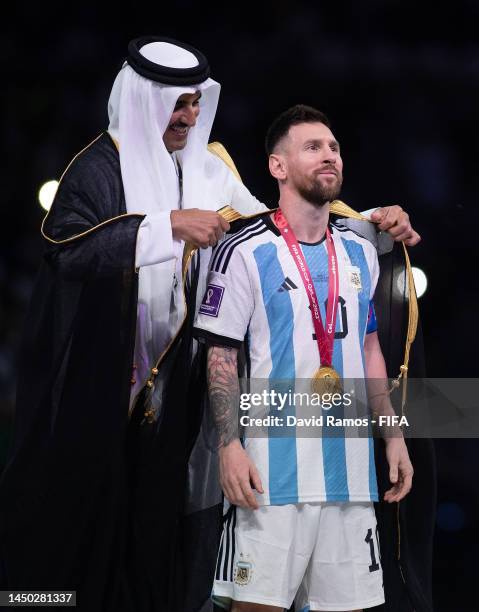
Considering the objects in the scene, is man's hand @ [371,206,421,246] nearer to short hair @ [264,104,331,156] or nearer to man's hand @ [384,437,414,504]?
short hair @ [264,104,331,156]

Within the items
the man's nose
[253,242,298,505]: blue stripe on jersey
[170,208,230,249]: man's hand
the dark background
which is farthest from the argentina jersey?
the dark background

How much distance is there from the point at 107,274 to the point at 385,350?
855 mm

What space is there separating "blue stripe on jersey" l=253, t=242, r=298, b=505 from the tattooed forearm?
10 centimetres

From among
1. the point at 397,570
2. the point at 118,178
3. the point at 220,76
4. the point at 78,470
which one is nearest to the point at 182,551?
the point at 78,470

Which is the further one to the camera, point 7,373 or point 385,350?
point 7,373

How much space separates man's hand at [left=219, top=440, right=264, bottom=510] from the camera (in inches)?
103

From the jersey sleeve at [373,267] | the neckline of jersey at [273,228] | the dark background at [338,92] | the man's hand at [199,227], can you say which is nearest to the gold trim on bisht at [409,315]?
the jersey sleeve at [373,267]

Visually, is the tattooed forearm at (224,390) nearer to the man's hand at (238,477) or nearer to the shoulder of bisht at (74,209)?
the man's hand at (238,477)

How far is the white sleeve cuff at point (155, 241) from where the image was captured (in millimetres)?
2723

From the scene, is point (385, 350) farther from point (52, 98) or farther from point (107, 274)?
point (52, 98)

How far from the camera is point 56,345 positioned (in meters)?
2.85

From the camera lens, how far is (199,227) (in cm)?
271

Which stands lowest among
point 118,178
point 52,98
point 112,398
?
point 112,398

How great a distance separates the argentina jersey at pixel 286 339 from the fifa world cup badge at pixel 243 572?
160 millimetres
